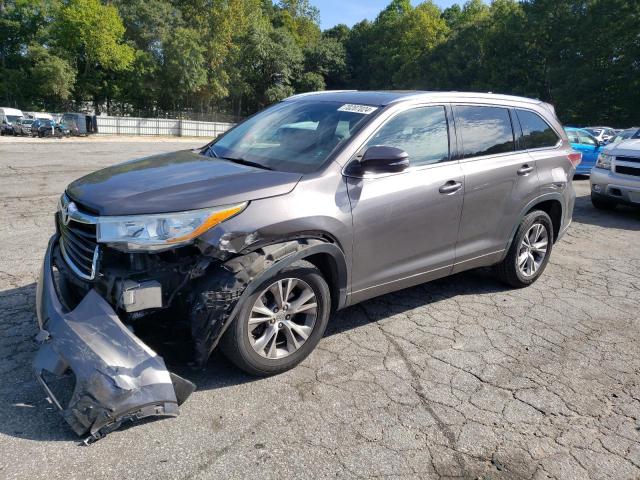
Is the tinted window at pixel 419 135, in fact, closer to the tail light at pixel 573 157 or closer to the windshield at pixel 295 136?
the windshield at pixel 295 136

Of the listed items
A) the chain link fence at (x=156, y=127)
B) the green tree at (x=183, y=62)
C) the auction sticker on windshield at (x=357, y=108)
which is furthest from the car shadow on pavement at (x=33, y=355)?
the green tree at (x=183, y=62)

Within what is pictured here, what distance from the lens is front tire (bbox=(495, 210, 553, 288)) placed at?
4.86 meters

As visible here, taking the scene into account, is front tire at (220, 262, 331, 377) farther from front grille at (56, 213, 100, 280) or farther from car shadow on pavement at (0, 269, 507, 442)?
front grille at (56, 213, 100, 280)

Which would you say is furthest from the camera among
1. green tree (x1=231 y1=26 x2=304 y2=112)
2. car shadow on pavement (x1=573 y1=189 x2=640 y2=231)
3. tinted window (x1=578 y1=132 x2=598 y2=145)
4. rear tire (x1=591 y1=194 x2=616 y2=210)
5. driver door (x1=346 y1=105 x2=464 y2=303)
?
green tree (x1=231 y1=26 x2=304 y2=112)

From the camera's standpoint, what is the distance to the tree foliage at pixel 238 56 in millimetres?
43688

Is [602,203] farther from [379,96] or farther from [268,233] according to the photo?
[268,233]

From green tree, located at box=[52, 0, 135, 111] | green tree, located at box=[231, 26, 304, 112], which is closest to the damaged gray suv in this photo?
green tree, located at box=[52, 0, 135, 111]

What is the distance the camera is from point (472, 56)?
196 feet

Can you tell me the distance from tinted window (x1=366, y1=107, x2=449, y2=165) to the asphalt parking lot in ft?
4.47

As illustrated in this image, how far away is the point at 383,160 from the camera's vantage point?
11.3ft

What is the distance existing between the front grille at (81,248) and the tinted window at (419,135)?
193 centimetres

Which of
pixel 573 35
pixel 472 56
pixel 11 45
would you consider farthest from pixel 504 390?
pixel 472 56

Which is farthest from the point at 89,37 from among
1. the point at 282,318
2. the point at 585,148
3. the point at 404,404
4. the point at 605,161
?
the point at 404,404

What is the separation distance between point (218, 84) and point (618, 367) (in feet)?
185
